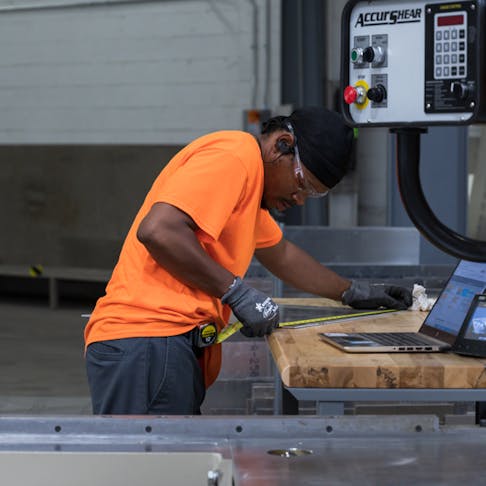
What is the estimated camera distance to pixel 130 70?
850 centimetres

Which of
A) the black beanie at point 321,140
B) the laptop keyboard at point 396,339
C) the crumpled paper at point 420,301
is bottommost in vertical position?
the crumpled paper at point 420,301

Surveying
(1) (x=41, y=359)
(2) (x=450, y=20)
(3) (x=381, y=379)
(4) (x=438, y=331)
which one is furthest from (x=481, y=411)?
(1) (x=41, y=359)

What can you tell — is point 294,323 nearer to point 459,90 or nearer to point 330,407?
point 330,407

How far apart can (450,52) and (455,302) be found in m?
0.78

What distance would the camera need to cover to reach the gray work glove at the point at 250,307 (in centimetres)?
206

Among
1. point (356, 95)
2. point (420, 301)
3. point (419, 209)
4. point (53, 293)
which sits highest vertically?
point (356, 95)

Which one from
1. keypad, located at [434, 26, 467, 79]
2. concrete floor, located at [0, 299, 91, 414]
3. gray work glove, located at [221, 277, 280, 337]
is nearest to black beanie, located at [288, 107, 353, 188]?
gray work glove, located at [221, 277, 280, 337]

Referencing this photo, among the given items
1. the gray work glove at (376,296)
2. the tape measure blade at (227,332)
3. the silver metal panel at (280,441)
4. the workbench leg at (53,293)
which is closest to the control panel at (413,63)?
the silver metal panel at (280,441)

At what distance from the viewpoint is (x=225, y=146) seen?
2.07 metres

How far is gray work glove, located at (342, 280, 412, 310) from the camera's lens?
254 cm

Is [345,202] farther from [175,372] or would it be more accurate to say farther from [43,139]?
[175,372]

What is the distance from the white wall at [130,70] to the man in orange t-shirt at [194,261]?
6.02 m

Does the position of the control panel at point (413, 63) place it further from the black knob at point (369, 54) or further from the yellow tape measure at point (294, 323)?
the yellow tape measure at point (294, 323)

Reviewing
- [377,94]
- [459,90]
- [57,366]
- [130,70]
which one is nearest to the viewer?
[459,90]
